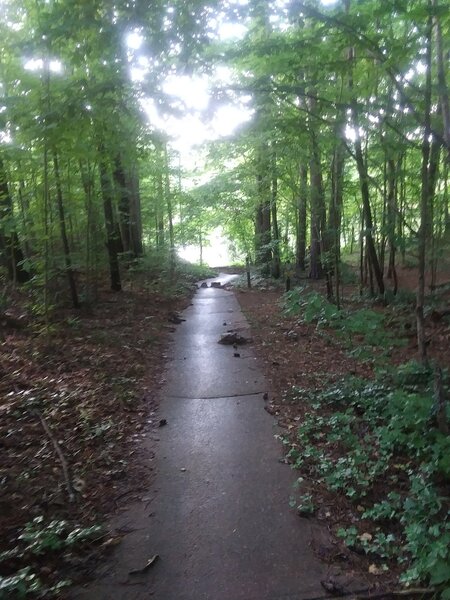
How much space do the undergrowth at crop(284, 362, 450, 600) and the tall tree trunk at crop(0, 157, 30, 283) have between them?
23.8 ft

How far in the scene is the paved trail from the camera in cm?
313

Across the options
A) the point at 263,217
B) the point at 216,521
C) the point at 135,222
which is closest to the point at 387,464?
the point at 216,521

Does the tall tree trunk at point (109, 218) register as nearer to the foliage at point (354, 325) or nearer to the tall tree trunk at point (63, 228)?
the tall tree trunk at point (63, 228)

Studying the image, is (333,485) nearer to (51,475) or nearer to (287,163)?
(51,475)

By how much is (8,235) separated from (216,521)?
28.0 feet

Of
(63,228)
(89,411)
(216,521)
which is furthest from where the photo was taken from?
(63,228)

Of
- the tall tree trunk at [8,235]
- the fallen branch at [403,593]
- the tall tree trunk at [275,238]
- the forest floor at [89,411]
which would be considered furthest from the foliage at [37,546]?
the tall tree trunk at [275,238]

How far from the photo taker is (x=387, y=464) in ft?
14.0

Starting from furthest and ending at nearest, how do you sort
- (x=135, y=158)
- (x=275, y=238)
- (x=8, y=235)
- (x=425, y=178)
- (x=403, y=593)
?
(x=275, y=238) → (x=8, y=235) → (x=135, y=158) → (x=425, y=178) → (x=403, y=593)

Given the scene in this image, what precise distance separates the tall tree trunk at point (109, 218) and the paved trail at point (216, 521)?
6.04m

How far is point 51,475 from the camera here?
4.40 meters

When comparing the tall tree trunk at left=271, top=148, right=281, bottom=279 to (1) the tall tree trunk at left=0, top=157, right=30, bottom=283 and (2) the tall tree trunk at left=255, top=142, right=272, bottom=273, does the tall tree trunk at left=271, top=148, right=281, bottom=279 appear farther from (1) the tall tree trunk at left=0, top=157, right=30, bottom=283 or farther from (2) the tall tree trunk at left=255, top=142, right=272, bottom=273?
(1) the tall tree trunk at left=0, top=157, right=30, bottom=283

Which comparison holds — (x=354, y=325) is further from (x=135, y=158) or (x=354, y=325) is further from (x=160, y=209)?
(x=160, y=209)

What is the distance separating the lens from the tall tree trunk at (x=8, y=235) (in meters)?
9.34
